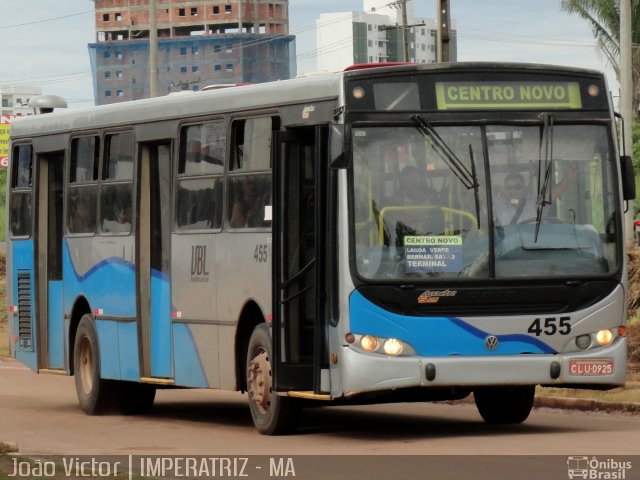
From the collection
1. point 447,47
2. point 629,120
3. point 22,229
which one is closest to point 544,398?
point 22,229

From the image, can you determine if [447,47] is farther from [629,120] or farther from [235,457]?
[235,457]

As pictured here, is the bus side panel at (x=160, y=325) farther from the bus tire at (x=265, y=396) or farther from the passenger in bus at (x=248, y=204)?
the bus tire at (x=265, y=396)

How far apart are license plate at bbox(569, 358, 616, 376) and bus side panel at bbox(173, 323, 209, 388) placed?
364 centimetres

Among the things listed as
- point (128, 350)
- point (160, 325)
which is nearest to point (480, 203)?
point (160, 325)

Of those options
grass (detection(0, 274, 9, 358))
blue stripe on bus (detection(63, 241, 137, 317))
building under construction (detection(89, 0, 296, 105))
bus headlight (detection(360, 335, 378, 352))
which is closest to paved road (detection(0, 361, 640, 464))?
bus headlight (detection(360, 335, 378, 352))

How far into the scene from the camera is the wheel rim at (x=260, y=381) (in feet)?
49.8

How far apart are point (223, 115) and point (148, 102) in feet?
6.32

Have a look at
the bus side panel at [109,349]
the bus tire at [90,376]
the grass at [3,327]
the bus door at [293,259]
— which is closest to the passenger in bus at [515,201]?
the bus door at [293,259]

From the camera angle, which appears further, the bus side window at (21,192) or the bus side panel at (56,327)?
the bus side window at (21,192)

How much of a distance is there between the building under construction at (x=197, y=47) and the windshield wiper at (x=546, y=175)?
6657 inches

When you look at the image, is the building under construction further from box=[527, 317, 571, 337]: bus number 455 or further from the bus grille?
box=[527, 317, 571, 337]: bus number 455

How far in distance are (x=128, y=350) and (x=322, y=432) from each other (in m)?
3.46

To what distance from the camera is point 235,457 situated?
43.5 ft

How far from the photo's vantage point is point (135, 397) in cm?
1934
